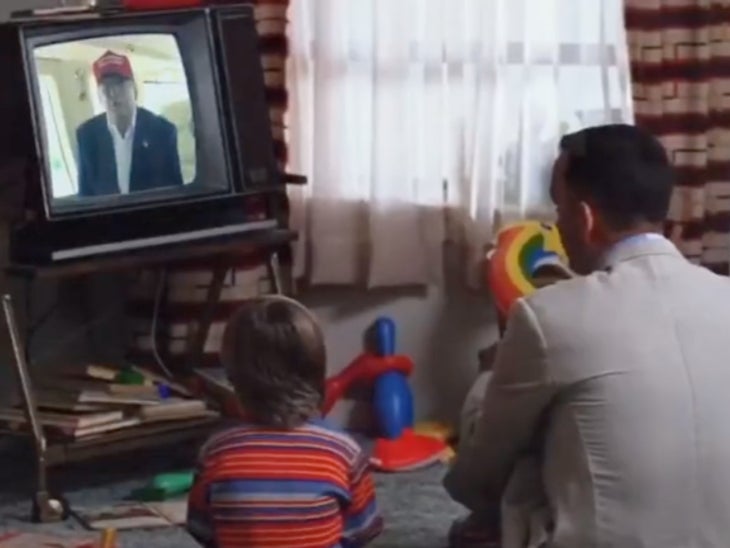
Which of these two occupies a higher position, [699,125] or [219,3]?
[219,3]

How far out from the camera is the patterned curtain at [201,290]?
3.38 m

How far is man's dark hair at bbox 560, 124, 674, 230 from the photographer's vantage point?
2004mm

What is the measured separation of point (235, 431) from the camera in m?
2.04

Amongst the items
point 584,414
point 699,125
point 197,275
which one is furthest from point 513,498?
point 699,125

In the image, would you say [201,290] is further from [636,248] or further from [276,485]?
[636,248]

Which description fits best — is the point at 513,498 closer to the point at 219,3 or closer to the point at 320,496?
the point at 320,496

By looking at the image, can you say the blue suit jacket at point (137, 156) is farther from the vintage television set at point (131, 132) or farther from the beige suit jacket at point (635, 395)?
the beige suit jacket at point (635, 395)

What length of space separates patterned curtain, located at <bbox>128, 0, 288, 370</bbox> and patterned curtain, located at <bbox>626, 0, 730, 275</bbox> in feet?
2.84

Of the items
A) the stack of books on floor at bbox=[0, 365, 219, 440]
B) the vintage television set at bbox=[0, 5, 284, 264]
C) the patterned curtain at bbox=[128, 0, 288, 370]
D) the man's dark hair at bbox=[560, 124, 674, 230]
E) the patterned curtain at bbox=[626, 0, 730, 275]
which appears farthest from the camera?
the patterned curtain at bbox=[626, 0, 730, 275]

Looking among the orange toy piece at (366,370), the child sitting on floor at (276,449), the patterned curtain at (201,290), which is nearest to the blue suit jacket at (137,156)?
the patterned curtain at (201,290)

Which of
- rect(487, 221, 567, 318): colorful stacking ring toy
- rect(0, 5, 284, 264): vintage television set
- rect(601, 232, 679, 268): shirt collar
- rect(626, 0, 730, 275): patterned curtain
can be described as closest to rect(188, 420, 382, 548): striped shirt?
rect(601, 232, 679, 268): shirt collar

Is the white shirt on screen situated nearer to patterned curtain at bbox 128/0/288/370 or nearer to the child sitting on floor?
patterned curtain at bbox 128/0/288/370

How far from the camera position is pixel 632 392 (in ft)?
6.18

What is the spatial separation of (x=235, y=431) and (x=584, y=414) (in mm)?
492
